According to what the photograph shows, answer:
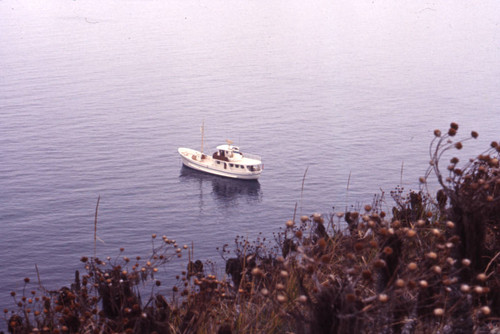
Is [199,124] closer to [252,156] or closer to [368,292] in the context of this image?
[252,156]

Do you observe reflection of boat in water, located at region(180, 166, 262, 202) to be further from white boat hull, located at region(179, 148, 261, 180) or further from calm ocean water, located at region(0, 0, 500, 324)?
white boat hull, located at region(179, 148, 261, 180)

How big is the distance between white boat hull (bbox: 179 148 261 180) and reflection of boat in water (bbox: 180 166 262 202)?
0.74 metres

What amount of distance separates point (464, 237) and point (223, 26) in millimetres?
189736

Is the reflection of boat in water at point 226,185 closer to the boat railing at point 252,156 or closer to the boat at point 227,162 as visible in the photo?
the boat at point 227,162

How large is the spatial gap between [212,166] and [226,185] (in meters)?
4.25

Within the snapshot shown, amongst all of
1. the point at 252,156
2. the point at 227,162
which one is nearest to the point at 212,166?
the point at 227,162

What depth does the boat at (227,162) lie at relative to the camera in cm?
8819

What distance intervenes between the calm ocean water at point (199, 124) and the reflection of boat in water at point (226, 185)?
419 mm

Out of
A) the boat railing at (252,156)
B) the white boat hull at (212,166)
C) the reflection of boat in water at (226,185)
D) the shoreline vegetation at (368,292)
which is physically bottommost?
the reflection of boat in water at (226,185)

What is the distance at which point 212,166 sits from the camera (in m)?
95.1

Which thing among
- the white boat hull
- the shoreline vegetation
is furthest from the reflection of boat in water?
the shoreline vegetation

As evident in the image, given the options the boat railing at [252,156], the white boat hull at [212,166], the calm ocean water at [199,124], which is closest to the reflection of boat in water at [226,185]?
the calm ocean water at [199,124]

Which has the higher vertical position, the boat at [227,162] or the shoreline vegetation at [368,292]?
the shoreline vegetation at [368,292]

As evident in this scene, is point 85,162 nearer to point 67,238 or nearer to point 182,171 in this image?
point 182,171
